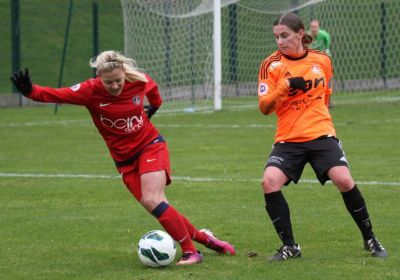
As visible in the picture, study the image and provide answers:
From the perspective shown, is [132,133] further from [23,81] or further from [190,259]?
[190,259]

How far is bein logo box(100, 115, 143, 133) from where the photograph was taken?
7324 millimetres

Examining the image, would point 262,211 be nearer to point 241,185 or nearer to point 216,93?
point 241,185

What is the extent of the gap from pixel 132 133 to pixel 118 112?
198mm

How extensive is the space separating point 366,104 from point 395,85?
393 cm

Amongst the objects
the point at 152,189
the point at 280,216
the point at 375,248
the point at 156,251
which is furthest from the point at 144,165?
Answer: the point at 375,248

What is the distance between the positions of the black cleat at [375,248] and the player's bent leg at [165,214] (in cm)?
124

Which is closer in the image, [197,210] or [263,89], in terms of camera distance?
[263,89]

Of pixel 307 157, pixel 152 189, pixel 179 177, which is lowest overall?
pixel 179 177

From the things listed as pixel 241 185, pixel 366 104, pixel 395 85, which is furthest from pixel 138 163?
pixel 395 85

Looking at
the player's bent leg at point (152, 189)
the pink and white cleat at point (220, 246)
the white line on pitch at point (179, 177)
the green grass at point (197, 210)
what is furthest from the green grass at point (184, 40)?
the player's bent leg at point (152, 189)

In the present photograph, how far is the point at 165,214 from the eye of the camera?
714cm

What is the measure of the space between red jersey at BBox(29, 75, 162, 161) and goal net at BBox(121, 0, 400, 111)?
49.7 ft

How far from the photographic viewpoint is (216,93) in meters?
22.9

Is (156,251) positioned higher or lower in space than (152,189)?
lower
